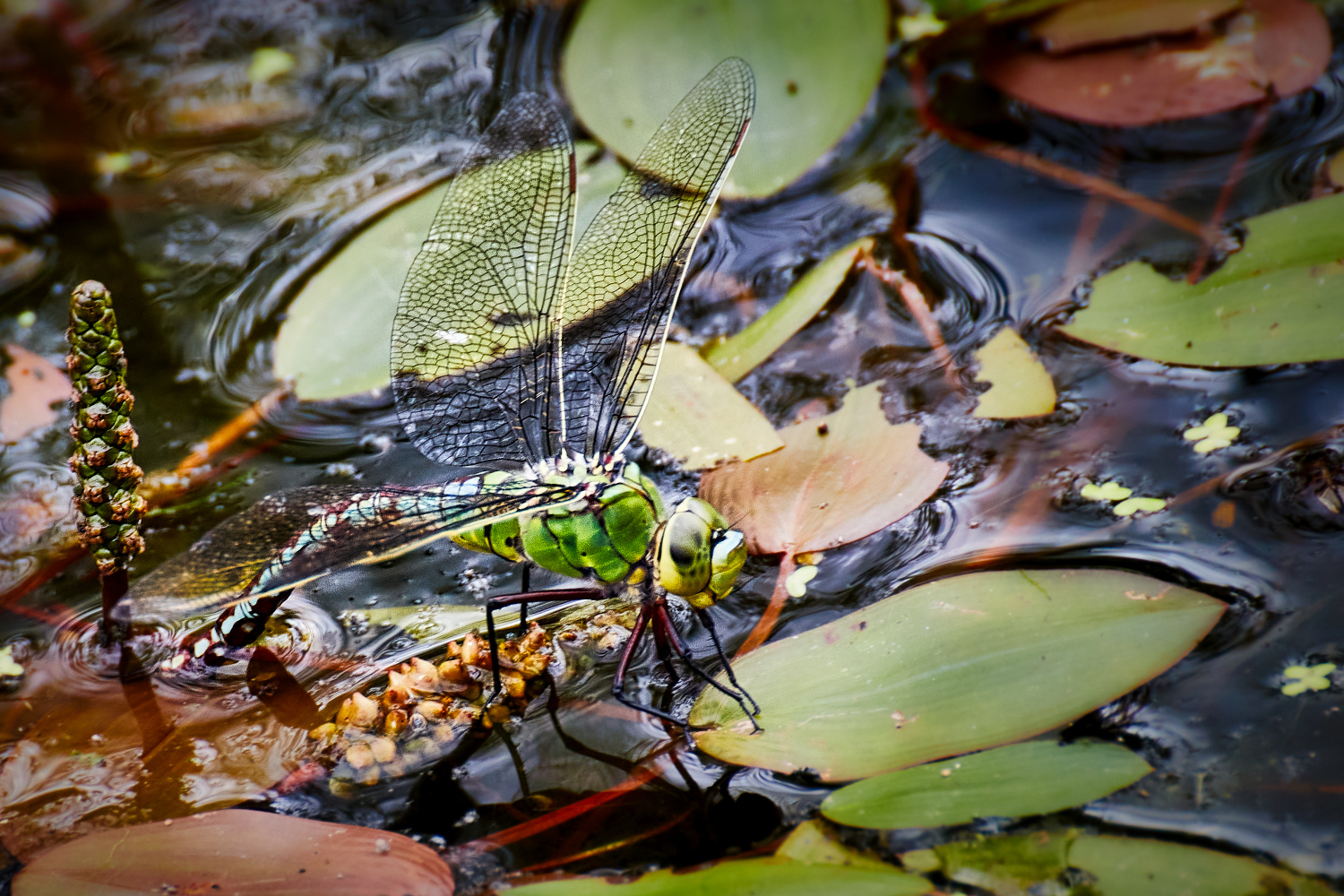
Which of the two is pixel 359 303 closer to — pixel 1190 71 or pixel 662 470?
pixel 662 470

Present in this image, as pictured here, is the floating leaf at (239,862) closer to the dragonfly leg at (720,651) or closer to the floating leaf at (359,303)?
the dragonfly leg at (720,651)

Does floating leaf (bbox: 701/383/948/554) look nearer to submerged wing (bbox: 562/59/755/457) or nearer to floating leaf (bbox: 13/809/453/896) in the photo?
submerged wing (bbox: 562/59/755/457)

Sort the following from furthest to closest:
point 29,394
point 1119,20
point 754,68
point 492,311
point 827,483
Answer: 1. point 1119,20
2. point 754,68
3. point 29,394
4. point 492,311
5. point 827,483

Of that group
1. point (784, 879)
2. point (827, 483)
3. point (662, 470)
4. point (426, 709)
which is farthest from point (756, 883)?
point (662, 470)

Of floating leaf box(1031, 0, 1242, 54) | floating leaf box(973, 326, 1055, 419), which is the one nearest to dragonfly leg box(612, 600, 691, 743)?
floating leaf box(973, 326, 1055, 419)

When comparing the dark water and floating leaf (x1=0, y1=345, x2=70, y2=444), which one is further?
floating leaf (x1=0, y1=345, x2=70, y2=444)
